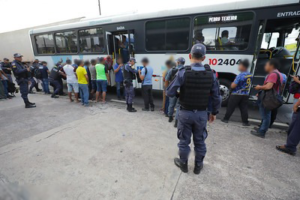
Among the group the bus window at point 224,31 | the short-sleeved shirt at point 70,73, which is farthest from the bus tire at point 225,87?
the short-sleeved shirt at point 70,73

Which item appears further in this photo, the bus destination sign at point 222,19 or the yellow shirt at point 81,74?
the yellow shirt at point 81,74

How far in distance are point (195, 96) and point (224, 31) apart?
12.1 ft

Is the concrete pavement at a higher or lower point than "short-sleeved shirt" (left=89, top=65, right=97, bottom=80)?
lower

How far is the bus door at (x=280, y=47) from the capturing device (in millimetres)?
4457

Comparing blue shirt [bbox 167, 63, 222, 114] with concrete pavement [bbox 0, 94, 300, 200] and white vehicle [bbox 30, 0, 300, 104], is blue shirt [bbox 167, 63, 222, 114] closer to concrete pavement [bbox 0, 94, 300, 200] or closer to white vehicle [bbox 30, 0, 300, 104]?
concrete pavement [bbox 0, 94, 300, 200]

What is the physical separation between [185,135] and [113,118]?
2724 millimetres

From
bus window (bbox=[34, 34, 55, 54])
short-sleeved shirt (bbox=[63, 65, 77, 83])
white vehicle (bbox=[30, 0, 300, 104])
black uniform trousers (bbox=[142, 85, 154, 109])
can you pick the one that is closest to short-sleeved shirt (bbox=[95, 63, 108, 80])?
short-sleeved shirt (bbox=[63, 65, 77, 83])

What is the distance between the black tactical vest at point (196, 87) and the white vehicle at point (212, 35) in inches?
132

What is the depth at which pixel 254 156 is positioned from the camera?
2781 millimetres

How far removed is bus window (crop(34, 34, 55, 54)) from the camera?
8352 millimetres

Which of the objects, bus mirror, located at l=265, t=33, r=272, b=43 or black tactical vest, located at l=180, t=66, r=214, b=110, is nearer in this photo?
black tactical vest, located at l=180, t=66, r=214, b=110

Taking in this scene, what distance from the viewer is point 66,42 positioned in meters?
7.67

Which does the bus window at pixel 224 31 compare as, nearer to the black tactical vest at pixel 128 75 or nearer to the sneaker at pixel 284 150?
the black tactical vest at pixel 128 75

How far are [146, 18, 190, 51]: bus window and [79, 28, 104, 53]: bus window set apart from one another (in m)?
2.31
